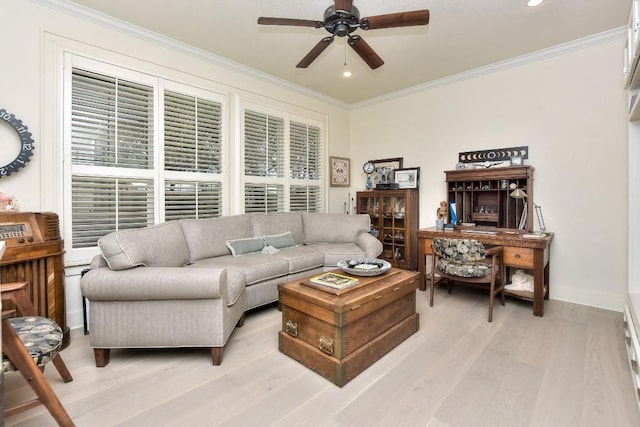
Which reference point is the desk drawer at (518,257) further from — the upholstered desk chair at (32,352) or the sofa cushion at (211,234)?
the upholstered desk chair at (32,352)

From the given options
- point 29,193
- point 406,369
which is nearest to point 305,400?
point 406,369

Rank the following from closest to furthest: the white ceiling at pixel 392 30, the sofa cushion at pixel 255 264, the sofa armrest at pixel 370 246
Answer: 1. the white ceiling at pixel 392 30
2. the sofa cushion at pixel 255 264
3. the sofa armrest at pixel 370 246

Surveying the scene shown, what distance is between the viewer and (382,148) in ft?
16.4

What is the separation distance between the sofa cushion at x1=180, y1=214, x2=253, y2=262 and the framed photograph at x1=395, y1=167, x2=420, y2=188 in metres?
2.37

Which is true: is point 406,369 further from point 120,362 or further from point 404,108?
point 404,108

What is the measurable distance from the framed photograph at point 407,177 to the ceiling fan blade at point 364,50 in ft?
6.82

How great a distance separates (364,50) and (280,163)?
221cm

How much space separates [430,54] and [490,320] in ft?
9.34

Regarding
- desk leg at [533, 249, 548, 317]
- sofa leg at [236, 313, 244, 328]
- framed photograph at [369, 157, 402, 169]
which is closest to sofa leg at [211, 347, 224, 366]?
sofa leg at [236, 313, 244, 328]

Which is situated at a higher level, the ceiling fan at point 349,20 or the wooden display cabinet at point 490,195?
the ceiling fan at point 349,20

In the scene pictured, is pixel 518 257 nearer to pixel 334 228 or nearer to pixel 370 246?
pixel 370 246

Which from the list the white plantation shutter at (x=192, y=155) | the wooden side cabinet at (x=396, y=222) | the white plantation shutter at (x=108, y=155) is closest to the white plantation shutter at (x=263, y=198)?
the white plantation shutter at (x=192, y=155)

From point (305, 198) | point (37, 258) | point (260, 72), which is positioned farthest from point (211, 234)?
point (260, 72)

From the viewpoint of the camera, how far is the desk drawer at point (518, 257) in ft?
9.96
